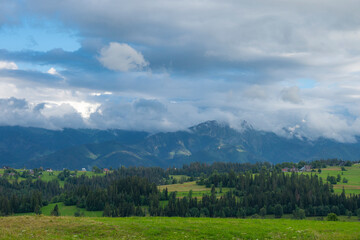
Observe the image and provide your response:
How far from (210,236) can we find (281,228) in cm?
1532

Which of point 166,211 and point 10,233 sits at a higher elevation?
point 10,233

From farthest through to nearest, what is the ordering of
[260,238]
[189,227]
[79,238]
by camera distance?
1. [189,227]
2. [260,238]
3. [79,238]

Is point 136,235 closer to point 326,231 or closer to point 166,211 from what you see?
→ point 326,231

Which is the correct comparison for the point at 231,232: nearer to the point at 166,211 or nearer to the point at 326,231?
the point at 326,231

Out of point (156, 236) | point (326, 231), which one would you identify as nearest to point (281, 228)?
point (326, 231)

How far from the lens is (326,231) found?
5638 cm

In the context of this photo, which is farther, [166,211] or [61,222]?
[166,211]

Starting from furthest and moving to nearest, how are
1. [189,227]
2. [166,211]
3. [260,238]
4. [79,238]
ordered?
[166,211] < [189,227] < [260,238] < [79,238]

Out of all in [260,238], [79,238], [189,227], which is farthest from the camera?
[189,227]

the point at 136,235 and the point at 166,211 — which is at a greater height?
the point at 136,235

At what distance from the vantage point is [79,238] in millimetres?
47062

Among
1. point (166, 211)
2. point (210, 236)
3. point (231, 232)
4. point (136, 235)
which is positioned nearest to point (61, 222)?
point (136, 235)

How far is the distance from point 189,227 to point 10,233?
93.2ft

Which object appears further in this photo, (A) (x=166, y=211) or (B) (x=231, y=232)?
(A) (x=166, y=211)
